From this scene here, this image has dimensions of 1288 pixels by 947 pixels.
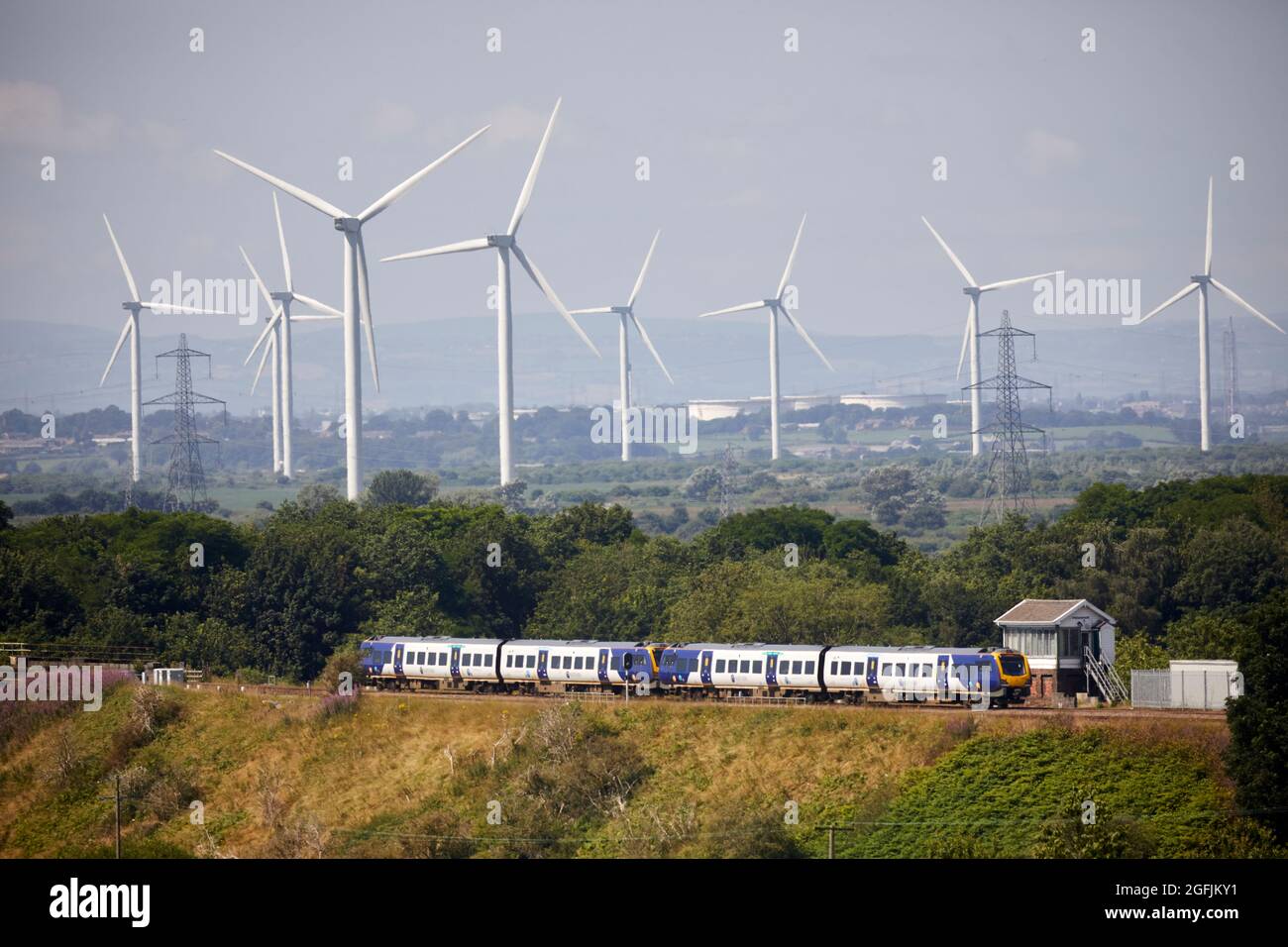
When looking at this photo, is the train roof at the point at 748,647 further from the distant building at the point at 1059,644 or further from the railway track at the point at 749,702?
the distant building at the point at 1059,644

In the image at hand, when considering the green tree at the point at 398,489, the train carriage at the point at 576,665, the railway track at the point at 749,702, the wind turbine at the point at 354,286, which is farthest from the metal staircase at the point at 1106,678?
the green tree at the point at 398,489

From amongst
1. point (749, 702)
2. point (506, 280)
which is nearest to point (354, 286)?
point (506, 280)

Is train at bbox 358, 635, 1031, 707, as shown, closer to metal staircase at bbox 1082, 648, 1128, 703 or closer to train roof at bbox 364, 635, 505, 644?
train roof at bbox 364, 635, 505, 644

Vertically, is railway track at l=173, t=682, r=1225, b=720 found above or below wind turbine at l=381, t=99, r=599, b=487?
below

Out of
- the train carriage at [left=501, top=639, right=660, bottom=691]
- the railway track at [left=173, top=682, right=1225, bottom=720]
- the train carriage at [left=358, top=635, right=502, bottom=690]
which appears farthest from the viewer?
the train carriage at [left=358, top=635, right=502, bottom=690]

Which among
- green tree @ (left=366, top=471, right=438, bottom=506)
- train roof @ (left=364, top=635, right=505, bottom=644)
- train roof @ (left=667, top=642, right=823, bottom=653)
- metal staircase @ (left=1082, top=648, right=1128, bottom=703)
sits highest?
green tree @ (left=366, top=471, right=438, bottom=506)

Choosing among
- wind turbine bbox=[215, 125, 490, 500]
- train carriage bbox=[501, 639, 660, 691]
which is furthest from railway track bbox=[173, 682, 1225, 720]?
wind turbine bbox=[215, 125, 490, 500]

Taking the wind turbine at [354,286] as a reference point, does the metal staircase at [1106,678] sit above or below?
below
